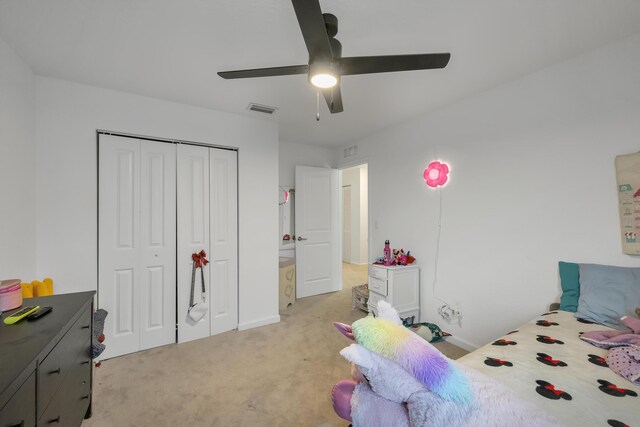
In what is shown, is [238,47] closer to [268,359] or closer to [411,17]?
[411,17]

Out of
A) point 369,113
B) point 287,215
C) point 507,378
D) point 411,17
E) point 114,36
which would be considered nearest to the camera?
point 507,378

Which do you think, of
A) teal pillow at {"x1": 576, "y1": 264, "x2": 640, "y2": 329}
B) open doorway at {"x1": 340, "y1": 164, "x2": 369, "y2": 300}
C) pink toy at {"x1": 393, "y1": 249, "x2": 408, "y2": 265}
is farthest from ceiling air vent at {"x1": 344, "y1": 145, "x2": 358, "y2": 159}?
teal pillow at {"x1": 576, "y1": 264, "x2": 640, "y2": 329}

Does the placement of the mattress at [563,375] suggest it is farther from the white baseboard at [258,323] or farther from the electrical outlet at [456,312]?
the white baseboard at [258,323]

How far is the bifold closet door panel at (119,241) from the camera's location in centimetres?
232

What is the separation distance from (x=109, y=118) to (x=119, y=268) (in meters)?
1.35

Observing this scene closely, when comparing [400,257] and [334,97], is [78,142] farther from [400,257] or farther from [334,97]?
[400,257]

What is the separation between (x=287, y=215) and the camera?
162 inches

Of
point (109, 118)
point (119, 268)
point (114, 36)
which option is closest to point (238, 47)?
point (114, 36)

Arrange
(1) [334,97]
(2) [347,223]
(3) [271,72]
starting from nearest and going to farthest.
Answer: (3) [271,72] < (1) [334,97] < (2) [347,223]

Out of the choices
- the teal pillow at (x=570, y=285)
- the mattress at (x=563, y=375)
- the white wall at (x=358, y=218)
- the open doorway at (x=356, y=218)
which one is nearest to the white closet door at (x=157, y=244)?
the mattress at (x=563, y=375)

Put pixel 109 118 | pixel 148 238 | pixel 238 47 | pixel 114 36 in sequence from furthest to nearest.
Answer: pixel 148 238, pixel 109 118, pixel 238 47, pixel 114 36

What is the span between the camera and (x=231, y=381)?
2027 millimetres

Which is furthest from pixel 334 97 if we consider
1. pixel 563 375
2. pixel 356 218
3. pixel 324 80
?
pixel 356 218

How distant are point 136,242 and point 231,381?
1.53m
